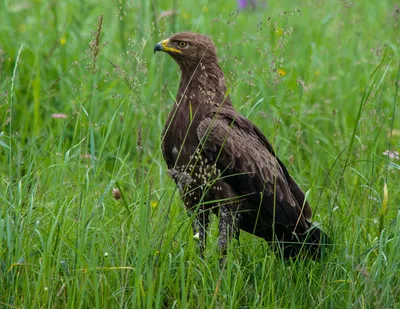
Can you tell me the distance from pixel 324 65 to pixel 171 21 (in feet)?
4.35

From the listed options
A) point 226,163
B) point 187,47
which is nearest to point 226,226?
point 226,163

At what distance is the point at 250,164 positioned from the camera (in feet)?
14.8

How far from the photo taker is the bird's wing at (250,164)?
4.38m

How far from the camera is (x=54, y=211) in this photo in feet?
13.6

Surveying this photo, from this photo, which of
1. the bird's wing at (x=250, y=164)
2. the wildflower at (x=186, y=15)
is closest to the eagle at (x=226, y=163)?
the bird's wing at (x=250, y=164)

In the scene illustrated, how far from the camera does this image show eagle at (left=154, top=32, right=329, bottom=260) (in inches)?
172

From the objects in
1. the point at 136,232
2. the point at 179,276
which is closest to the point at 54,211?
the point at 136,232

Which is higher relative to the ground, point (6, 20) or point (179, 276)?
point (6, 20)

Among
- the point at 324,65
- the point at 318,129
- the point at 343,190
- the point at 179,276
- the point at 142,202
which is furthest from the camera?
the point at 324,65

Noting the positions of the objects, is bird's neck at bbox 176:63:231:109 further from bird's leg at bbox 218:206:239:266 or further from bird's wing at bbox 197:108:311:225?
bird's leg at bbox 218:206:239:266

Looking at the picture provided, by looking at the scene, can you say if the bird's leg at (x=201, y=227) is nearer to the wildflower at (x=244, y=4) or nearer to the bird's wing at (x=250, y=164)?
the bird's wing at (x=250, y=164)

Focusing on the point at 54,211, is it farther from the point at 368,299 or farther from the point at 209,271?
the point at 368,299

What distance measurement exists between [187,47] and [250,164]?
676 mm

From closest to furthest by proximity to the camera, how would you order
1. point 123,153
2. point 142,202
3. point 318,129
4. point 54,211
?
point 142,202 → point 54,211 → point 123,153 → point 318,129
